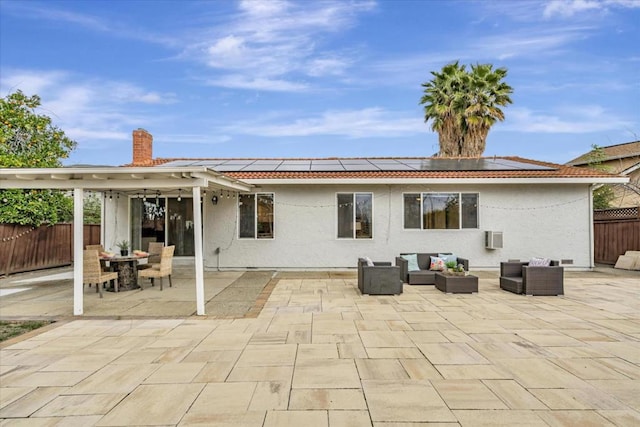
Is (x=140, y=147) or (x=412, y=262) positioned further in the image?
(x=140, y=147)

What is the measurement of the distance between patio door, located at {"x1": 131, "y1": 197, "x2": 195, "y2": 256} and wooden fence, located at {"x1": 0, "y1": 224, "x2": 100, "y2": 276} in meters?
3.00

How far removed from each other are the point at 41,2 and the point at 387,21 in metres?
11.7

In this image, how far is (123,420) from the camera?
280cm

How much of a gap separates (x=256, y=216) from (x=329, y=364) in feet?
25.2

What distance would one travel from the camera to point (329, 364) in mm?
3887

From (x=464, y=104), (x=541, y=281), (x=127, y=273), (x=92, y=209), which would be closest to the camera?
(x=541, y=281)

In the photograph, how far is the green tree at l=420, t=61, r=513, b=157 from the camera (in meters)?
16.5

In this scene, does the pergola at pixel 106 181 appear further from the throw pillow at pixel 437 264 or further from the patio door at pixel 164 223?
the throw pillow at pixel 437 264

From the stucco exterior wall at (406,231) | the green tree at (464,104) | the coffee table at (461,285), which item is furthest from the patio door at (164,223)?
the green tree at (464,104)

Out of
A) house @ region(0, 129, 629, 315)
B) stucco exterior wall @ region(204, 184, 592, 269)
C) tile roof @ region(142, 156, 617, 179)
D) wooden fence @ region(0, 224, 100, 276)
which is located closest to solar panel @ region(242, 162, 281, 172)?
house @ region(0, 129, 629, 315)

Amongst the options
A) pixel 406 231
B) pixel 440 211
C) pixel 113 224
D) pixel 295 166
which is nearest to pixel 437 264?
pixel 406 231

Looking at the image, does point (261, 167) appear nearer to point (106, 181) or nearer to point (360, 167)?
point (360, 167)

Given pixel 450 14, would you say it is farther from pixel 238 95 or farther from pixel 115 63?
pixel 115 63

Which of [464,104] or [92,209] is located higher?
[464,104]
